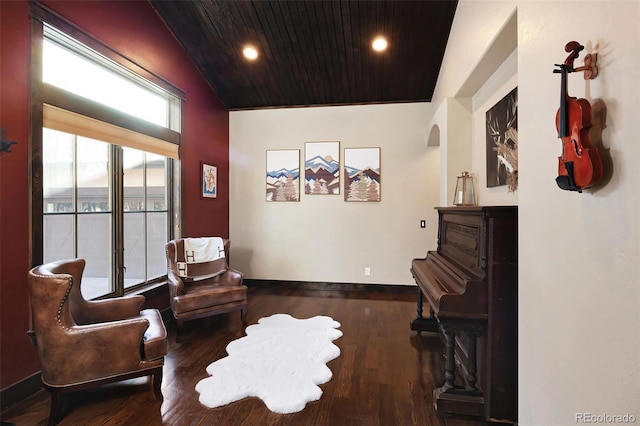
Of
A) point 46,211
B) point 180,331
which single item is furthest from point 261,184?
point 46,211

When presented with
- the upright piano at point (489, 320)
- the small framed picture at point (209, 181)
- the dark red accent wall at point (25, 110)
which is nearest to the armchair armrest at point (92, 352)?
A: the dark red accent wall at point (25, 110)

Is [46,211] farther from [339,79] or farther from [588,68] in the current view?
[339,79]

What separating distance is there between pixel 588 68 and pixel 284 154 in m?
4.22

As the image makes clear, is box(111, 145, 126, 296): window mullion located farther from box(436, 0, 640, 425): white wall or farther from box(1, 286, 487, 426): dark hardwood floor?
box(436, 0, 640, 425): white wall

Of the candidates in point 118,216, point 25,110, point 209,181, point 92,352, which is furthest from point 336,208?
point 25,110

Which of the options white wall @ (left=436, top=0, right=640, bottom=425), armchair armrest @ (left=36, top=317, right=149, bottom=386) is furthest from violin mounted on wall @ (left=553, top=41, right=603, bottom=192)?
armchair armrest @ (left=36, top=317, right=149, bottom=386)

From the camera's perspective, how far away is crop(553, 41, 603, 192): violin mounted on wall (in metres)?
1.03

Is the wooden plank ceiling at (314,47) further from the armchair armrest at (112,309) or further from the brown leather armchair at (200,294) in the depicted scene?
the armchair armrest at (112,309)

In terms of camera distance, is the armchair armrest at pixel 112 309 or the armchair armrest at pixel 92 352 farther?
the armchair armrest at pixel 112 309

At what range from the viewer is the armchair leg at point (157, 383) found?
2.07 meters

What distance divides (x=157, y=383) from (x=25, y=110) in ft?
6.99

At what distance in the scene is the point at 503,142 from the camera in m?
2.34

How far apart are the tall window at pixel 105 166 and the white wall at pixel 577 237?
3.24 meters

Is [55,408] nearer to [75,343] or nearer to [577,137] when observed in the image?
[75,343]
